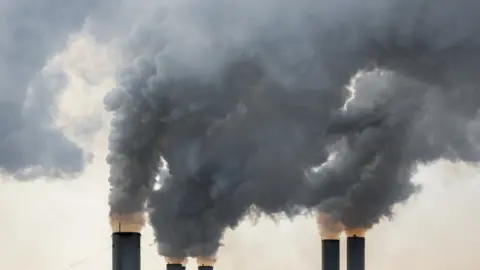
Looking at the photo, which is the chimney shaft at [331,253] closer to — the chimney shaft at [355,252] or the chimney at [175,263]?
the chimney shaft at [355,252]

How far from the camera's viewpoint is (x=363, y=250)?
149 ft

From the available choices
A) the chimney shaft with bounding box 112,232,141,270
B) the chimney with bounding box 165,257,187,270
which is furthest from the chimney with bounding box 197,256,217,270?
the chimney shaft with bounding box 112,232,141,270

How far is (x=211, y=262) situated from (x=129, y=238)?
407 inches

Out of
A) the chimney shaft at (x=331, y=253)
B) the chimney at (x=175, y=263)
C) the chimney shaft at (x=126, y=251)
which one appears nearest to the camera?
the chimney shaft at (x=126, y=251)

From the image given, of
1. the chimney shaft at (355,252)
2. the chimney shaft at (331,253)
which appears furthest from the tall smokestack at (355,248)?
the chimney shaft at (331,253)

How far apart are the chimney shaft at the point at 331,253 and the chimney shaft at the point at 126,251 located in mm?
14677

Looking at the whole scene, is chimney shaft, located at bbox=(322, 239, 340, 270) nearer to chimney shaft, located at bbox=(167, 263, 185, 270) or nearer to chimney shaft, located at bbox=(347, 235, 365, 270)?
chimney shaft, located at bbox=(347, 235, 365, 270)

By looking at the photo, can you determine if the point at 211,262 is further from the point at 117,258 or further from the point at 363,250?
the point at 117,258

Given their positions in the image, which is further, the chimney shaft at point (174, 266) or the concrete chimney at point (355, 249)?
the concrete chimney at point (355, 249)

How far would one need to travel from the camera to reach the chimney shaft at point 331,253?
45.9 m

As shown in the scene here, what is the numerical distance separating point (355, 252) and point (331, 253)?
1324mm

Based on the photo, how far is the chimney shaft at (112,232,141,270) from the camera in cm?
3253

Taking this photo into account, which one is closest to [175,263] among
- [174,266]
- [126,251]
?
[174,266]

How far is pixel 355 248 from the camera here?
45.1m
